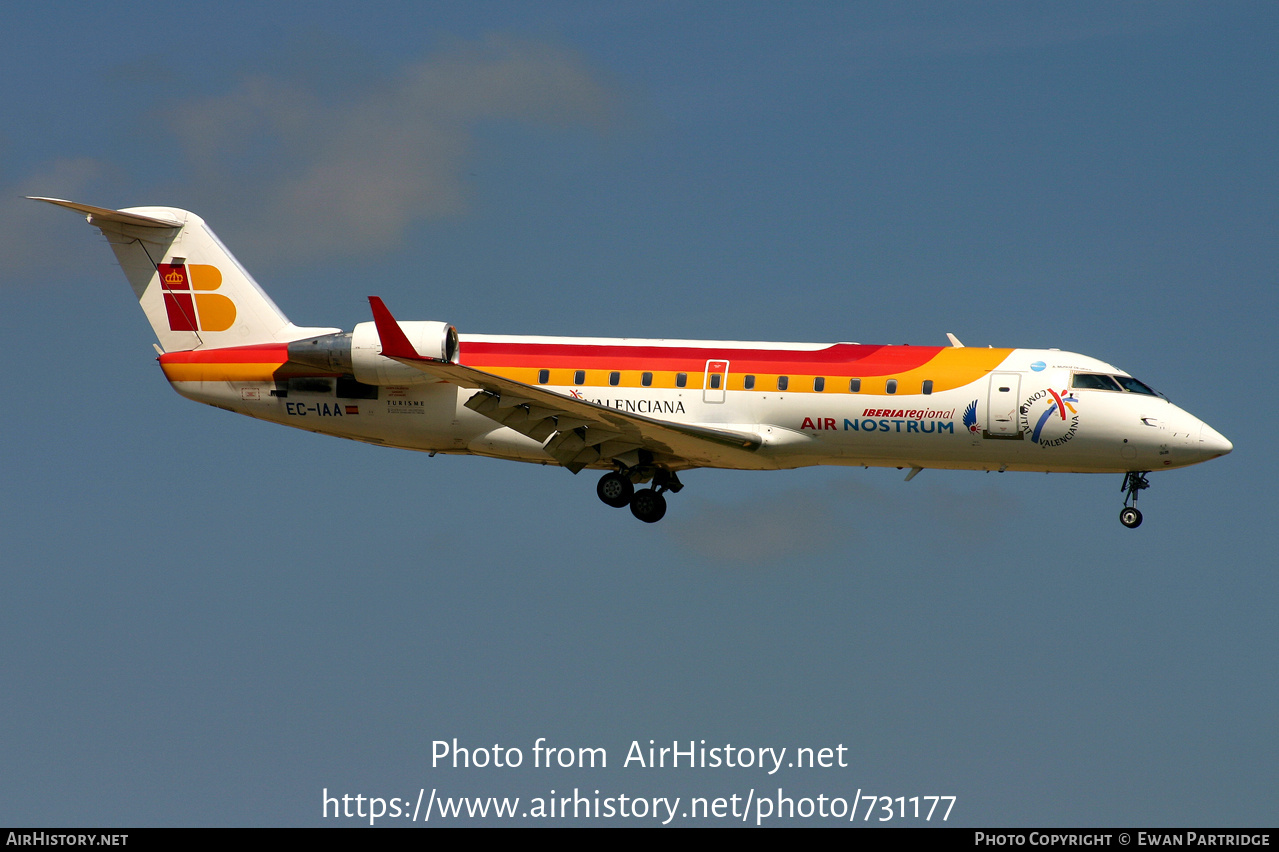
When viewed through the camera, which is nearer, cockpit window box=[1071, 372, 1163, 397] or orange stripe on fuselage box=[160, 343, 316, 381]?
cockpit window box=[1071, 372, 1163, 397]

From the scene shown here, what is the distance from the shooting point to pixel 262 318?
3497 centimetres

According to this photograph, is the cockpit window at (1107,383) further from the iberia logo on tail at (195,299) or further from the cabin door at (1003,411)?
the iberia logo on tail at (195,299)

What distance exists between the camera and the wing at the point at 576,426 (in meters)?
A: 29.5

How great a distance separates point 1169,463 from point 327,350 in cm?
1846

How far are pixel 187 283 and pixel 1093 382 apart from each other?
21.2 meters

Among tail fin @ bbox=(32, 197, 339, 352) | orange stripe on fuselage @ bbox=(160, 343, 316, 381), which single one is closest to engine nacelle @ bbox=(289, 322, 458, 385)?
orange stripe on fuselage @ bbox=(160, 343, 316, 381)

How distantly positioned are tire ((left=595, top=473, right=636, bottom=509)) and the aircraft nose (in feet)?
40.8

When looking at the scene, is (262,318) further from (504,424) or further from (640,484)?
(640,484)

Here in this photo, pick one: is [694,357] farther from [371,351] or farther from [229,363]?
[229,363]

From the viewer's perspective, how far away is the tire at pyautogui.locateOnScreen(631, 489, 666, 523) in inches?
1335

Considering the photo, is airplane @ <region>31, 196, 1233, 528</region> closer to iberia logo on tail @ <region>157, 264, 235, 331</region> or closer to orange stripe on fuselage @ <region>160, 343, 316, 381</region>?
orange stripe on fuselage @ <region>160, 343, 316, 381</region>

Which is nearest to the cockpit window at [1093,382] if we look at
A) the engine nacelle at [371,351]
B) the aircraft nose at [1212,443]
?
the aircraft nose at [1212,443]

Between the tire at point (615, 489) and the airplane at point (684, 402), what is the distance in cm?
4

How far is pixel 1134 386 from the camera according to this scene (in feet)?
104
